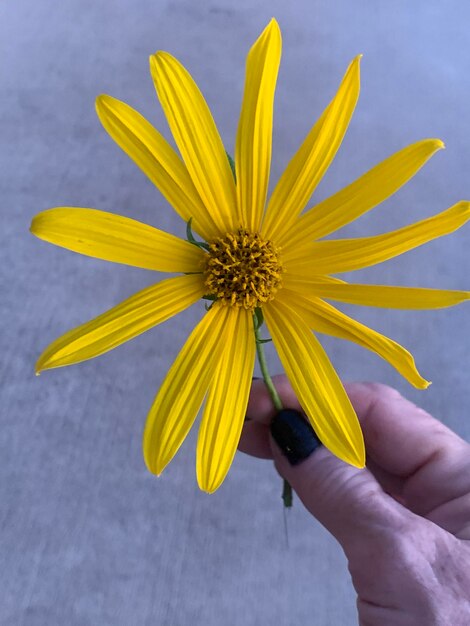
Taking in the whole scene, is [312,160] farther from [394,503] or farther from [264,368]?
[394,503]

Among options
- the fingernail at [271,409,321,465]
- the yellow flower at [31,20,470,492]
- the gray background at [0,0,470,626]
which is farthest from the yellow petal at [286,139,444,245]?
the gray background at [0,0,470,626]

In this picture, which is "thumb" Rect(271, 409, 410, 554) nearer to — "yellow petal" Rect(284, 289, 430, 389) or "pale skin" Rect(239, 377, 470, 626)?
"pale skin" Rect(239, 377, 470, 626)

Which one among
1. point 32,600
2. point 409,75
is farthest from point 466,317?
point 32,600

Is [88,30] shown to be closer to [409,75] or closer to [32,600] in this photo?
[409,75]

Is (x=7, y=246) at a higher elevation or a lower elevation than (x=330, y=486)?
lower

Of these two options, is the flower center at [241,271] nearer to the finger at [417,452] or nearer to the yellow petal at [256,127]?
the yellow petal at [256,127]
